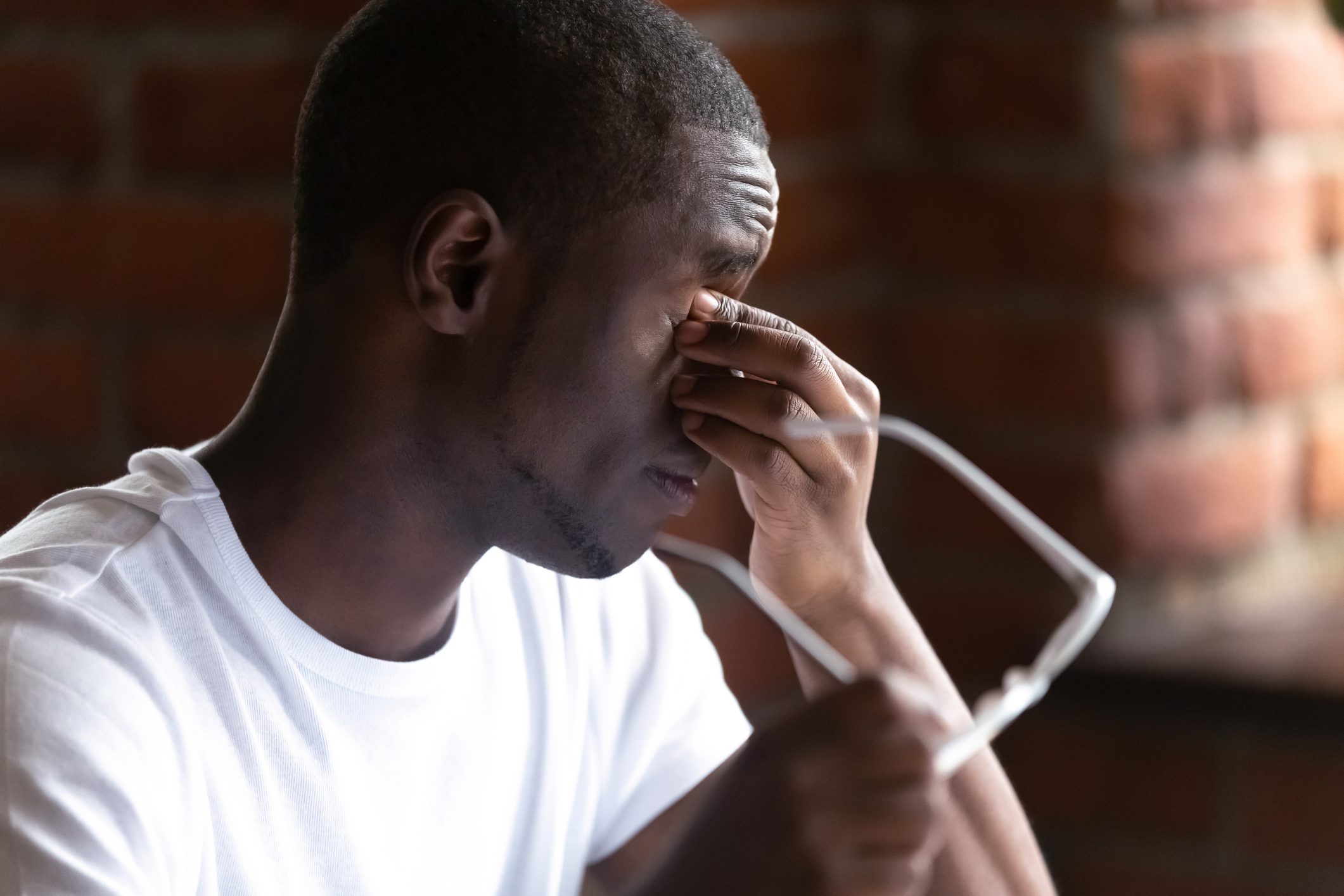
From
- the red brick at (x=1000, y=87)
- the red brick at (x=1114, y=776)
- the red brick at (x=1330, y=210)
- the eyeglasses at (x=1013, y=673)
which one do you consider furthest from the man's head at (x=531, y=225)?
the red brick at (x=1330, y=210)

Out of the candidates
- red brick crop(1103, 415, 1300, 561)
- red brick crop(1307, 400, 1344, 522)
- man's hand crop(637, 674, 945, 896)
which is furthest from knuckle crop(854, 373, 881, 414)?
red brick crop(1307, 400, 1344, 522)

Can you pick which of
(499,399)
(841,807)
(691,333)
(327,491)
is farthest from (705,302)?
(841,807)

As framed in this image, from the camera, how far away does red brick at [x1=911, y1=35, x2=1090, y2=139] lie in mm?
1465

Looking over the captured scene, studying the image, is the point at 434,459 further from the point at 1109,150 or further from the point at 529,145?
the point at 1109,150

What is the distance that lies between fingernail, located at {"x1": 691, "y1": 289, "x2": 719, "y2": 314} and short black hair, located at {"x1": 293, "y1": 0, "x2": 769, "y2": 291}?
0.07m

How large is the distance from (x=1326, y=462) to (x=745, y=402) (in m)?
0.94

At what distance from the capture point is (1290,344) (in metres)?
1.59

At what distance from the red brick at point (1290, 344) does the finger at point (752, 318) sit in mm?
673

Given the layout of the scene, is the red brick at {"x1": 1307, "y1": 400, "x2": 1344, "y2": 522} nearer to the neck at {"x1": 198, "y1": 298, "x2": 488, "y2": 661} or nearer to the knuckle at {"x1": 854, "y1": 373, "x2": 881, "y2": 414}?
the knuckle at {"x1": 854, "y1": 373, "x2": 881, "y2": 414}

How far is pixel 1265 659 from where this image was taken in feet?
4.91

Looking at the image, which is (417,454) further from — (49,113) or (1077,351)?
(1077,351)

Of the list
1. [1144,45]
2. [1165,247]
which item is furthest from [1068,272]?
[1144,45]

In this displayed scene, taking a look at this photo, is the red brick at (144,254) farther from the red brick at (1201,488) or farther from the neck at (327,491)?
the red brick at (1201,488)

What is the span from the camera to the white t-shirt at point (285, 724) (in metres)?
0.76
